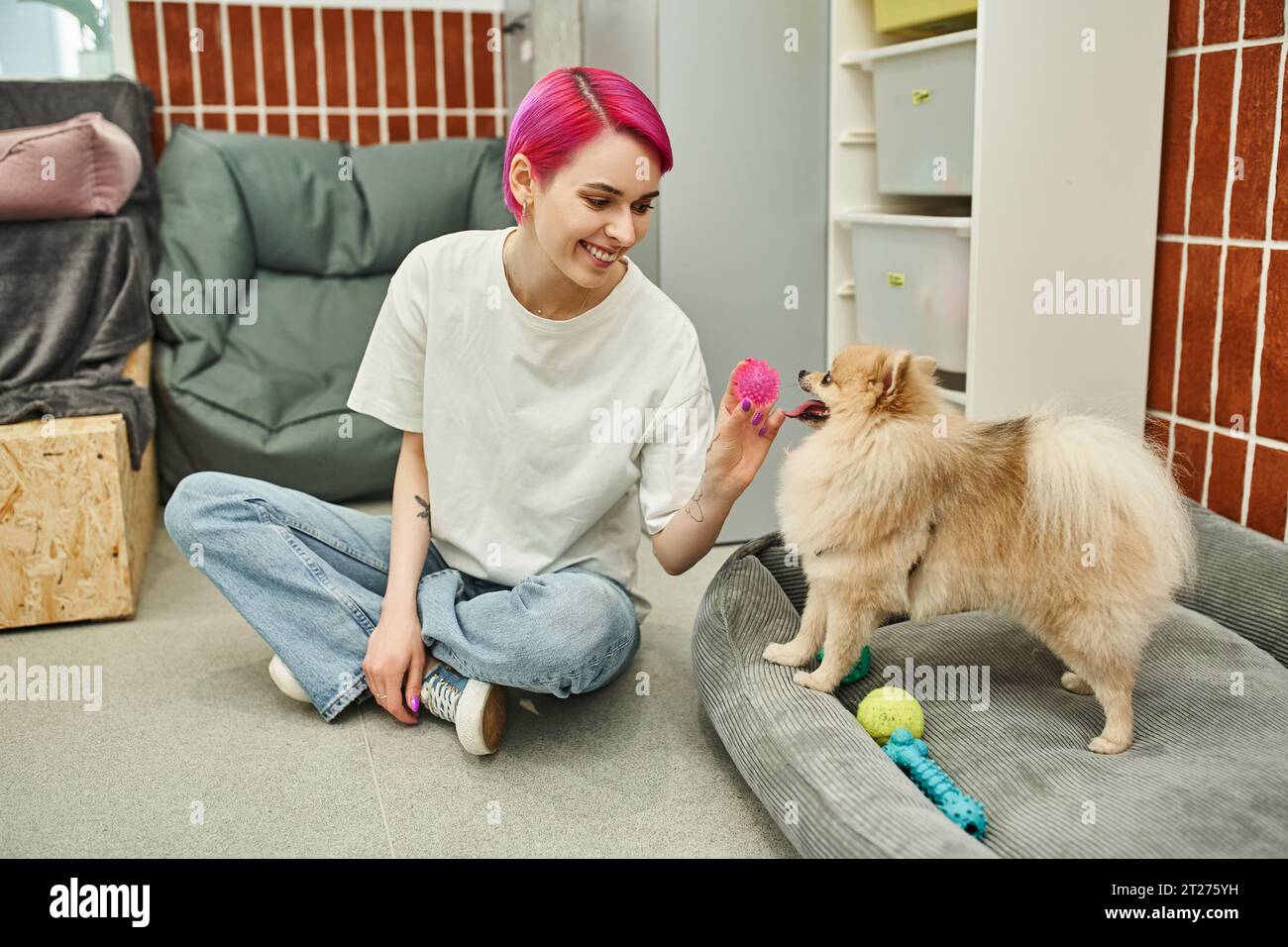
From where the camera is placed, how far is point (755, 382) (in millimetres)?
1569

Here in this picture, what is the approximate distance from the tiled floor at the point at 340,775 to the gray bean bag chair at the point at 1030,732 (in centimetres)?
12

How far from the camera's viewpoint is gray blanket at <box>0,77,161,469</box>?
2.57 meters

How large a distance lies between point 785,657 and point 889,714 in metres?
0.18

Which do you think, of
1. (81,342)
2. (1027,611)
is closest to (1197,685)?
(1027,611)

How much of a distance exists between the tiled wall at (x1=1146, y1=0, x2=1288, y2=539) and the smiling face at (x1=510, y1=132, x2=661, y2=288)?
123cm

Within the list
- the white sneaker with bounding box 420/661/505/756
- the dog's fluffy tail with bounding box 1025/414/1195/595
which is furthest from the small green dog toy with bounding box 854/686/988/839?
the white sneaker with bounding box 420/661/505/756

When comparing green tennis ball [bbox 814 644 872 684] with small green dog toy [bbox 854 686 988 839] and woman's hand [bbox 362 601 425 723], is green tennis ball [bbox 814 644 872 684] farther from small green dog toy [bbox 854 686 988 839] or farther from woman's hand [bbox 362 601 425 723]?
woman's hand [bbox 362 601 425 723]

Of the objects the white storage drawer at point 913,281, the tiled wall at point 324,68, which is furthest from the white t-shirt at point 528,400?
the tiled wall at point 324,68

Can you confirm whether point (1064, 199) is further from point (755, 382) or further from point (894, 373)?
point (755, 382)

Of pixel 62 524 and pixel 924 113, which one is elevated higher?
pixel 924 113

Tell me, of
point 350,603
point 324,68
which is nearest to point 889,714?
point 350,603

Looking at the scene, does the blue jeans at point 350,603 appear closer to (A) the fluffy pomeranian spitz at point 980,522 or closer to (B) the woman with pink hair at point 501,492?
(B) the woman with pink hair at point 501,492

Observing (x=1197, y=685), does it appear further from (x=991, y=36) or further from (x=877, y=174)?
(x=877, y=174)

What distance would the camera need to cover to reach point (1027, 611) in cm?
160
